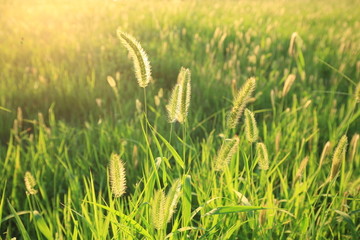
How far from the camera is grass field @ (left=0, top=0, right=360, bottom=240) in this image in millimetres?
1170

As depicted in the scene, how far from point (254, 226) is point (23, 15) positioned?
4.99m

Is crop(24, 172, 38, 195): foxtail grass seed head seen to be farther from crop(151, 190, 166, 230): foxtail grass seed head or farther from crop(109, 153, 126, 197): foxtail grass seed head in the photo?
crop(151, 190, 166, 230): foxtail grass seed head

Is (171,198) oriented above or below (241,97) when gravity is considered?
below

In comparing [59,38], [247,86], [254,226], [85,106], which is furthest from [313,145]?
[59,38]

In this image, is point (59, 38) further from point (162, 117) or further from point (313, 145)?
point (313, 145)

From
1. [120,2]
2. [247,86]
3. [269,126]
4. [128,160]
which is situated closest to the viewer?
[247,86]

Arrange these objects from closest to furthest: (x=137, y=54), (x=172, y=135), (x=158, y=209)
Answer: (x=158, y=209) < (x=137, y=54) < (x=172, y=135)

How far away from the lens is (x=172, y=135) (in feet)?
7.44

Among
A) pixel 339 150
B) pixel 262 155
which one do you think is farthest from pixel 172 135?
pixel 339 150

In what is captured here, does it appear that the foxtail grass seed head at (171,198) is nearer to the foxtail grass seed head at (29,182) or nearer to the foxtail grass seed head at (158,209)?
the foxtail grass seed head at (158,209)

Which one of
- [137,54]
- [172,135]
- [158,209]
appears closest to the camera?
[158,209]

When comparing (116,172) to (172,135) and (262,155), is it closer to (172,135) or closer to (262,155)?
(262,155)

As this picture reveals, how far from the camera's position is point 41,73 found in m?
3.06

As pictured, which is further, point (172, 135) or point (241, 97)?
point (172, 135)
